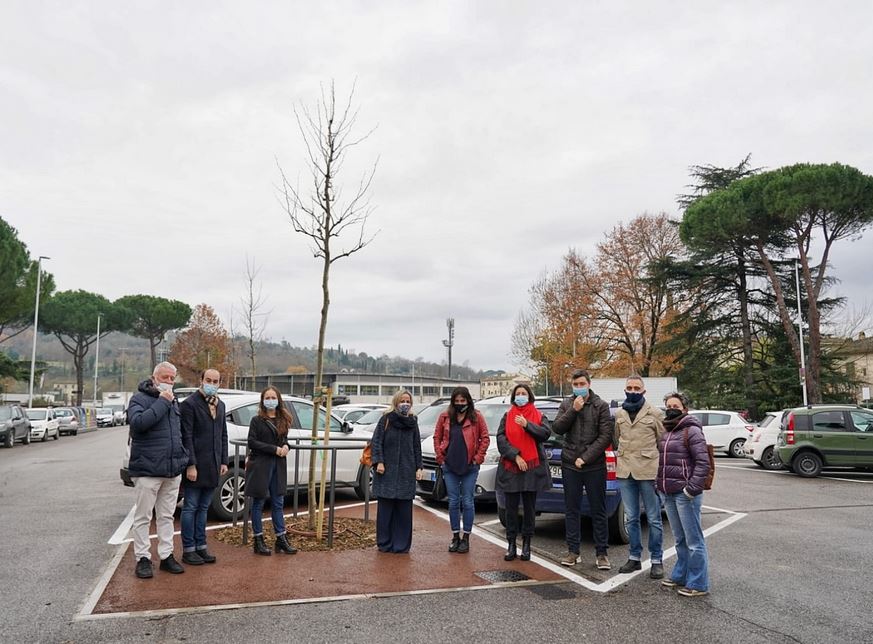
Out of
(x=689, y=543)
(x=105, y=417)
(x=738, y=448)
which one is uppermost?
(x=689, y=543)

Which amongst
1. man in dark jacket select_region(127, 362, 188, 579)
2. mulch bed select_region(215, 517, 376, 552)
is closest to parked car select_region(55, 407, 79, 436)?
mulch bed select_region(215, 517, 376, 552)

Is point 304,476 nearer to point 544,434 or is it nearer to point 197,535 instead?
point 197,535

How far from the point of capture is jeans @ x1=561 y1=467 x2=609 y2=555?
6.65 m

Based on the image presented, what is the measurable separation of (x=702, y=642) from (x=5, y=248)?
36.3 meters

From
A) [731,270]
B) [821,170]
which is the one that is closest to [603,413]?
[821,170]

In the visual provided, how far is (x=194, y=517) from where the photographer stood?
6.62m

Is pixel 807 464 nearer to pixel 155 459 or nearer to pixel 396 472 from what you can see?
pixel 396 472

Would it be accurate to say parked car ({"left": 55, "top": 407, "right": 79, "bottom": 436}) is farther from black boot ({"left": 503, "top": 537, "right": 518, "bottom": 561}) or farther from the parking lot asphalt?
black boot ({"left": 503, "top": 537, "right": 518, "bottom": 561})

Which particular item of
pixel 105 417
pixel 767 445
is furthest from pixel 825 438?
pixel 105 417

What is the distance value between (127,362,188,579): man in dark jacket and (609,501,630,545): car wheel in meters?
4.64

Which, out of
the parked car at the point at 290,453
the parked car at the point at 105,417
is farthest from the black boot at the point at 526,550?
the parked car at the point at 105,417

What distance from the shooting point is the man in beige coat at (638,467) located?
6.29 meters

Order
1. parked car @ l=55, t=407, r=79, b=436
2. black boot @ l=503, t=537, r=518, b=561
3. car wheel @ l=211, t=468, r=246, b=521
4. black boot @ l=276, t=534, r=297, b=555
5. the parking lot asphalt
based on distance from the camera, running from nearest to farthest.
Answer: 1. the parking lot asphalt
2. black boot @ l=503, t=537, r=518, b=561
3. black boot @ l=276, t=534, r=297, b=555
4. car wheel @ l=211, t=468, r=246, b=521
5. parked car @ l=55, t=407, r=79, b=436

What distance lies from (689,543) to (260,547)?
416 centimetres
